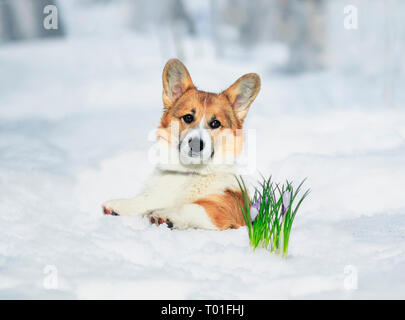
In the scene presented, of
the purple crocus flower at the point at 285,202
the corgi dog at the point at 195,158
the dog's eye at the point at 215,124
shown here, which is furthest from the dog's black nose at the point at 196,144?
the purple crocus flower at the point at 285,202

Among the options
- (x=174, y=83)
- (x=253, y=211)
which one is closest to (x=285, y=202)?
(x=253, y=211)

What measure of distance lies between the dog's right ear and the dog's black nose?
35cm

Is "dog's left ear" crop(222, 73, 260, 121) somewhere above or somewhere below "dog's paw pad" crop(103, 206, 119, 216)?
above

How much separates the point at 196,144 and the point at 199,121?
0.49 feet

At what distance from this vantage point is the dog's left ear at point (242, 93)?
2955 mm

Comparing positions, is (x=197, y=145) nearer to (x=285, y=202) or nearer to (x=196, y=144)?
(x=196, y=144)

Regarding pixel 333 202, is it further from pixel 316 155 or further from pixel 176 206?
pixel 176 206

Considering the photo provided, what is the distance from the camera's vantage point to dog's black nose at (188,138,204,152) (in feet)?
9.09

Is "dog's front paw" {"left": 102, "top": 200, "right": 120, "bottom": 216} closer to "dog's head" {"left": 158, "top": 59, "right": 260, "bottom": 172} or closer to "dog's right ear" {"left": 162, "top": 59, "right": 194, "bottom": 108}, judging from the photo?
"dog's head" {"left": 158, "top": 59, "right": 260, "bottom": 172}

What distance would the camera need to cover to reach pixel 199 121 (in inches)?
112

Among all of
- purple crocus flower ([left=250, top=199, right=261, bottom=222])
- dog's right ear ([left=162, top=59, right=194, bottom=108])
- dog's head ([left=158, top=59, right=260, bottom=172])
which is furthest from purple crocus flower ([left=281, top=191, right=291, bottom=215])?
dog's right ear ([left=162, top=59, right=194, bottom=108])

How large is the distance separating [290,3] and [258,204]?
11.6 ft

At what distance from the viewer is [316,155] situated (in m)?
4.01
